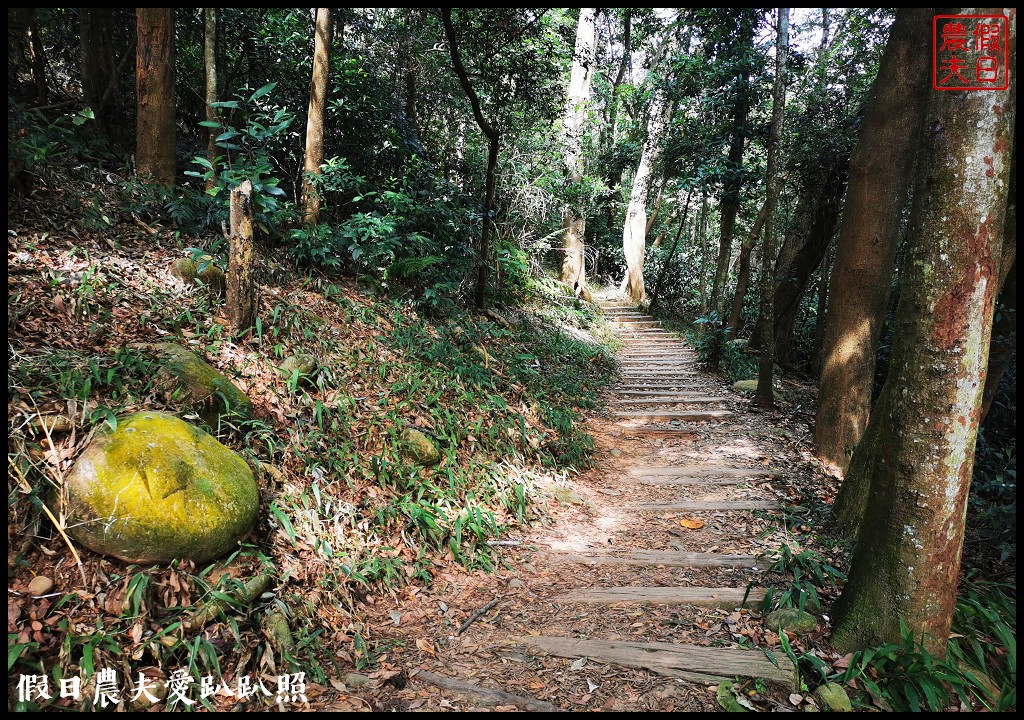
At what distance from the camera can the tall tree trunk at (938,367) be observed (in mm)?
2244

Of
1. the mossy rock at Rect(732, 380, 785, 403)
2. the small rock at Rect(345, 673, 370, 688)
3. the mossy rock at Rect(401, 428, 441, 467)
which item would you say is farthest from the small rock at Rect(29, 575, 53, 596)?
the mossy rock at Rect(732, 380, 785, 403)

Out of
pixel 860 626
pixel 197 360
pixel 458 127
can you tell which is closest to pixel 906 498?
pixel 860 626

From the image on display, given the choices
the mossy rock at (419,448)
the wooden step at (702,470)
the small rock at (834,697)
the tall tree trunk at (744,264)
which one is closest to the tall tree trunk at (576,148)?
the tall tree trunk at (744,264)

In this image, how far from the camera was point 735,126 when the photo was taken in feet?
37.1

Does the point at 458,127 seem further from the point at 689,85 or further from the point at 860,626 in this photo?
the point at 860,626

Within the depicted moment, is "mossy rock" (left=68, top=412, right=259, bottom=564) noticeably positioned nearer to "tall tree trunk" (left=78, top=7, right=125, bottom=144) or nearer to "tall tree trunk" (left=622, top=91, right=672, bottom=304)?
"tall tree trunk" (left=78, top=7, right=125, bottom=144)

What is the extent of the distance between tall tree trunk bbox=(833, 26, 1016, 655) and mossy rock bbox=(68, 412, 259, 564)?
11.3 ft

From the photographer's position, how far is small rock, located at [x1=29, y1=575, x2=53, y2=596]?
87.3 inches

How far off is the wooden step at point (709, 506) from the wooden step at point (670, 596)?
138 centimetres

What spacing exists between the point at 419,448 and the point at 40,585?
2482mm

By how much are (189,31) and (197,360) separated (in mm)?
6425

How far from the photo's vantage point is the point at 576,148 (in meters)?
12.9

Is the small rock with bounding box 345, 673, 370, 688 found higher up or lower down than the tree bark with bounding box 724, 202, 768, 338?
lower down

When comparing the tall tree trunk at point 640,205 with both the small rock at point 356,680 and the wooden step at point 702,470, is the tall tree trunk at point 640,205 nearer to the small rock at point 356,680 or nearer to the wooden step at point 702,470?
the wooden step at point 702,470
